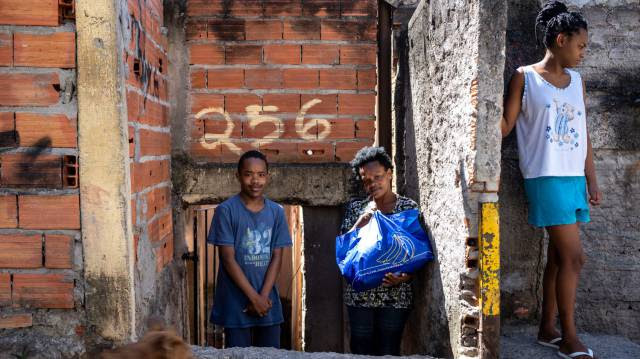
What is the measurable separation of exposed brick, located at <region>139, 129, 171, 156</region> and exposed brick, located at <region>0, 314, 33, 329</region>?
3.24 feet

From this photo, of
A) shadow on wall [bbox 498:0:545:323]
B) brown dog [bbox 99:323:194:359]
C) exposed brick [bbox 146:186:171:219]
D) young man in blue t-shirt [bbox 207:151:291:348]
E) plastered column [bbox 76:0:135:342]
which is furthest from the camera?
shadow on wall [bbox 498:0:545:323]

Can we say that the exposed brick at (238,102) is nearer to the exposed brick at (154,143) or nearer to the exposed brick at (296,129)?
the exposed brick at (296,129)

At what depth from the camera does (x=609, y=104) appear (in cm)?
365

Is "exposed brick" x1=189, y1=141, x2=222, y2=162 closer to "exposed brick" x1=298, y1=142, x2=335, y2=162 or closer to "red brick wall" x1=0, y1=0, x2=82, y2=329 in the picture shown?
"exposed brick" x1=298, y1=142, x2=335, y2=162

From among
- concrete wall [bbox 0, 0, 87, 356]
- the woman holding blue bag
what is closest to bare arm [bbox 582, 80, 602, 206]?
the woman holding blue bag

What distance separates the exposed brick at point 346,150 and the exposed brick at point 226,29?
1.08 metres

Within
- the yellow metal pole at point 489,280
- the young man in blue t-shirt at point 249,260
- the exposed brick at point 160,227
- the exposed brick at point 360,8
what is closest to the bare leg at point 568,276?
the yellow metal pole at point 489,280

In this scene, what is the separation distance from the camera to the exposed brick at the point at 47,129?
264cm

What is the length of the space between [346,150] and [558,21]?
→ 180cm

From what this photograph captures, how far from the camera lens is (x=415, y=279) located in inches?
149

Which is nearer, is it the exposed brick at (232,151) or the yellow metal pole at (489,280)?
the yellow metal pole at (489,280)

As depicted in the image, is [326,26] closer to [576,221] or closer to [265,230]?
[265,230]

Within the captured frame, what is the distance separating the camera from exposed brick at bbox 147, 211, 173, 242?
3287mm

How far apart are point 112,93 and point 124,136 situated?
203 mm
